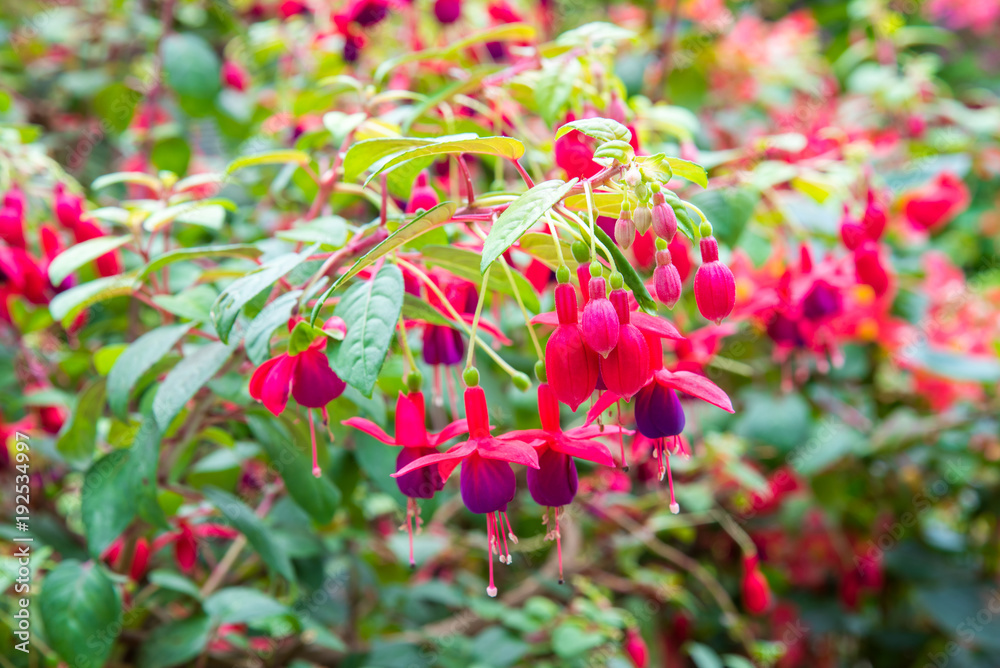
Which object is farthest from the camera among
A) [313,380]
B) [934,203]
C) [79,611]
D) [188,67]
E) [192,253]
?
[188,67]

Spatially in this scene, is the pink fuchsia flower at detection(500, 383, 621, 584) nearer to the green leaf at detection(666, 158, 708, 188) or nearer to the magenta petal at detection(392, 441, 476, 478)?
the magenta petal at detection(392, 441, 476, 478)

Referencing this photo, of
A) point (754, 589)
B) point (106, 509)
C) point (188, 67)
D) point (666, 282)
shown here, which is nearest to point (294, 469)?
point (106, 509)

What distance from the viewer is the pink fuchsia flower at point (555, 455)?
514 mm

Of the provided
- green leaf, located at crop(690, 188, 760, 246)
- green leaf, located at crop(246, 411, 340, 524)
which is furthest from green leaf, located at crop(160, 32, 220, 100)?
green leaf, located at crop(690, 188, 760, 246)

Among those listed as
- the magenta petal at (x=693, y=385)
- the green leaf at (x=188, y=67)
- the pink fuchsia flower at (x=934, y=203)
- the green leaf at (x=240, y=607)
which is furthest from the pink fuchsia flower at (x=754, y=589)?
the green leaf at (x=188, y=67)

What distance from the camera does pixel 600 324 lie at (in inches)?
17.8

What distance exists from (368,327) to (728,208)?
0.54 metres

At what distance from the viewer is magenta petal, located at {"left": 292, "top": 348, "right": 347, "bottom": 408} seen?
21.5 inches

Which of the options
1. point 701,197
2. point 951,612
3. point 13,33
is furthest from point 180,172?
point 951,612

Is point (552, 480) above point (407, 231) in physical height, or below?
below

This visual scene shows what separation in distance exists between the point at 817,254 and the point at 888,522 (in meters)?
0.79

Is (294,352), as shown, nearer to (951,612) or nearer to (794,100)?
(951,612)

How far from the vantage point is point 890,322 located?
5.04ft

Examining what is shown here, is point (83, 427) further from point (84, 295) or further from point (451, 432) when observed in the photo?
point (451, 432)
